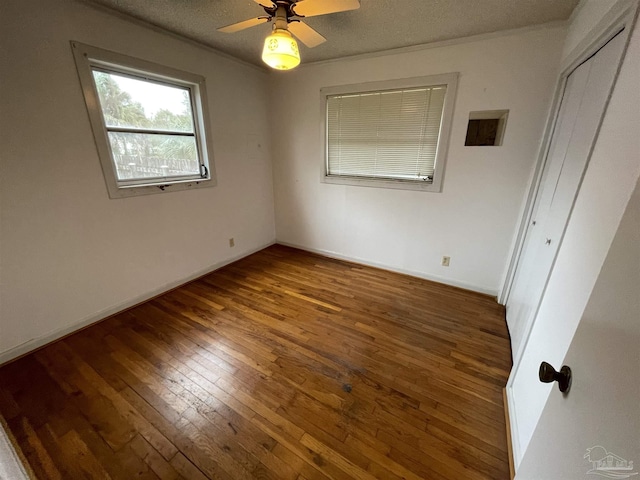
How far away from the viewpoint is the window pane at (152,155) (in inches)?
87.9

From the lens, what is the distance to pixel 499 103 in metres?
2.27

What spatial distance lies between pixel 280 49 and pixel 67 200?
1963 mm

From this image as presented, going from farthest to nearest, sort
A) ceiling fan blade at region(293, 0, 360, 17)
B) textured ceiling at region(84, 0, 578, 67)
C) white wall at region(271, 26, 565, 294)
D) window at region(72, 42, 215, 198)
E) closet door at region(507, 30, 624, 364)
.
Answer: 1. white wall at region(271, 26, 565, 294)
2. window at region(72, 42, 215, 198)
3. textured ceiling at region(84, 0, 578, 67)
4. ceiling fan blade at region(293, 0, 360, 17)
5. closet door at region(507, 30, 624, 364)

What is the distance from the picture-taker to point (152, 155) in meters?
2.46

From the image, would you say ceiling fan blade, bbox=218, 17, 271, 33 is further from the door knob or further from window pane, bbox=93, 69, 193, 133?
the door knob

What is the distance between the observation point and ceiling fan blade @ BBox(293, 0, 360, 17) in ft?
4.37

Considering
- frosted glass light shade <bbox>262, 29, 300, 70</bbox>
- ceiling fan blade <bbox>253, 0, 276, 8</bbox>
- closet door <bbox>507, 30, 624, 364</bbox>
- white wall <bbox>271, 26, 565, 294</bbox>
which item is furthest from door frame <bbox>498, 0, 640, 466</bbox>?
ceiling fan blade <bbox>253, 0, 276, 8</bbox>

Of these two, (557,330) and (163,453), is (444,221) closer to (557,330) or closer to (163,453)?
(557,330)

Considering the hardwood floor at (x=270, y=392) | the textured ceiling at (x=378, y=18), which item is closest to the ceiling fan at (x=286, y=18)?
the textured ceiling at (x=378, y=18)

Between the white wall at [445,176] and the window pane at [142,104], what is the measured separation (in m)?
1.29

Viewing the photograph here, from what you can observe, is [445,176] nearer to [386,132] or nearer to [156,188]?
[386,132]

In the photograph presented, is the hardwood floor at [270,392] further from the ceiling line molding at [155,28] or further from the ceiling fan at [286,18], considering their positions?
the ceiling line molding at [155,28]

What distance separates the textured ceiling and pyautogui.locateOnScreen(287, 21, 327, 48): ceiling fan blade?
0.38 meters

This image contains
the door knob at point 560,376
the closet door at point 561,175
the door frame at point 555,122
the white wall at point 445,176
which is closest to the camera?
the door knob at point 560,376
